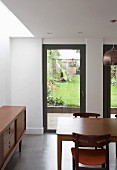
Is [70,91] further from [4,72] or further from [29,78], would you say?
[4,72]

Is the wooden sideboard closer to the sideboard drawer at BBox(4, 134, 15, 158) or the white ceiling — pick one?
the sideboard drawer at BBox(4, 134, 15, 158)

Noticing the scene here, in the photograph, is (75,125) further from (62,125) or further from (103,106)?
(103,106)

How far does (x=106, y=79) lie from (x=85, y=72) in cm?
59

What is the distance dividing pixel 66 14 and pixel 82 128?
178cm

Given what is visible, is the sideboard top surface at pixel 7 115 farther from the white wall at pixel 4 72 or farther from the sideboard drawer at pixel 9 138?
the white wall at pixel 4 72

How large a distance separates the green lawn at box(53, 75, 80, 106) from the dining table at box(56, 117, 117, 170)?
2146mm

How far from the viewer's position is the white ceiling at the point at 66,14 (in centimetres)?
315

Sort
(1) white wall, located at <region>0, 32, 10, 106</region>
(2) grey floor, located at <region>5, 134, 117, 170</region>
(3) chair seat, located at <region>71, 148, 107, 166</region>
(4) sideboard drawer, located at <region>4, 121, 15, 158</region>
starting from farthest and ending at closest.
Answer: (1) white wall, located at <region>0, 32, 10, 106</region>
(2) grey floor, located at <region>5, 134, 117, 170</region>
(4) sideboard drawer, located at <region>4, 121, 15, 158</region>
(3) chair seat, located at <region>71, 148, 107, 166</region>

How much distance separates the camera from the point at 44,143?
561 centimetres

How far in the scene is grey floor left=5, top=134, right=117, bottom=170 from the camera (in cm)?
422

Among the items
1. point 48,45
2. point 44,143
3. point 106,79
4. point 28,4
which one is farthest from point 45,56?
point 28,4

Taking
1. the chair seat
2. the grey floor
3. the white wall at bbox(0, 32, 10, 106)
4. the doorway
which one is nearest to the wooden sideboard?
the grey floor

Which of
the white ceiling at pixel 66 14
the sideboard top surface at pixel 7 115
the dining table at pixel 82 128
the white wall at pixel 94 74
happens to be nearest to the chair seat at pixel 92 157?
the dining table at pixel 82 128

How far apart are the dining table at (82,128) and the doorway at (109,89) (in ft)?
7.32
